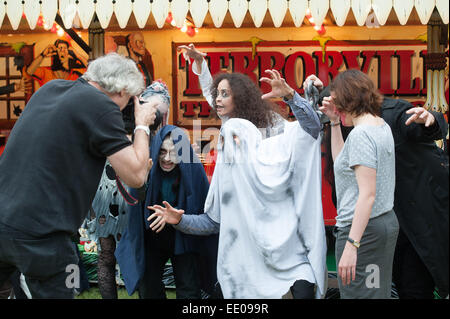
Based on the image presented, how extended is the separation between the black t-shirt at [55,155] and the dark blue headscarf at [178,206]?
0.86m

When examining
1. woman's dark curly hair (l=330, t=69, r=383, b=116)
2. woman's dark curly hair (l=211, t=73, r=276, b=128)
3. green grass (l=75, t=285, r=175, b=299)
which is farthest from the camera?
green grass (l=75, t=285, r=175, b=299)

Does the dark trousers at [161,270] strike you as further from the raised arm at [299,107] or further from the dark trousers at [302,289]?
the raised arm at [299,107]

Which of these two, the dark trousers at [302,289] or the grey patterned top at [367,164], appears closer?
the grey patterned top at [367,164]

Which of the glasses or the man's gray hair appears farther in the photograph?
the glasses

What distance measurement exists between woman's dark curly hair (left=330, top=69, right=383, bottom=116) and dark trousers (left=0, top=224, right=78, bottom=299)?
1528 mm

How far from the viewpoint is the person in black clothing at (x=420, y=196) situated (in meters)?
2.62

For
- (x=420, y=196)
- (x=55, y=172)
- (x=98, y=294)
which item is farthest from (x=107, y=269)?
(x=420, y=196)

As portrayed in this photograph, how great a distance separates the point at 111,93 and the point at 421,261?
1.96 metres

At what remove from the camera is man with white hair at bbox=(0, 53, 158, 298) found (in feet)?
7.34

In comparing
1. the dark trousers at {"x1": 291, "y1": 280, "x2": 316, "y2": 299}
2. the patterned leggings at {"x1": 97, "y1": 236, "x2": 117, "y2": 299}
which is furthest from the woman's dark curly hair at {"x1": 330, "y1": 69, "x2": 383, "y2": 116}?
the patterned leggings at {"x1": 97, "y1": 236, "x2": 117, "y2": 299}

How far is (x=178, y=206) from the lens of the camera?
3.22 metres

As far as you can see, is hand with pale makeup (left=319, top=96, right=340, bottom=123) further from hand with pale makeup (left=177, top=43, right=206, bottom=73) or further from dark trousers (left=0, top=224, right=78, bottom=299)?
dark trousers (left=0, top=224, right=78, bottom=299)

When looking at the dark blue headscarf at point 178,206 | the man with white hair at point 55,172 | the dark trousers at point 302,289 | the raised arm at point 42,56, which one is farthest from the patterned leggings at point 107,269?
the raised arm at point 42,56
